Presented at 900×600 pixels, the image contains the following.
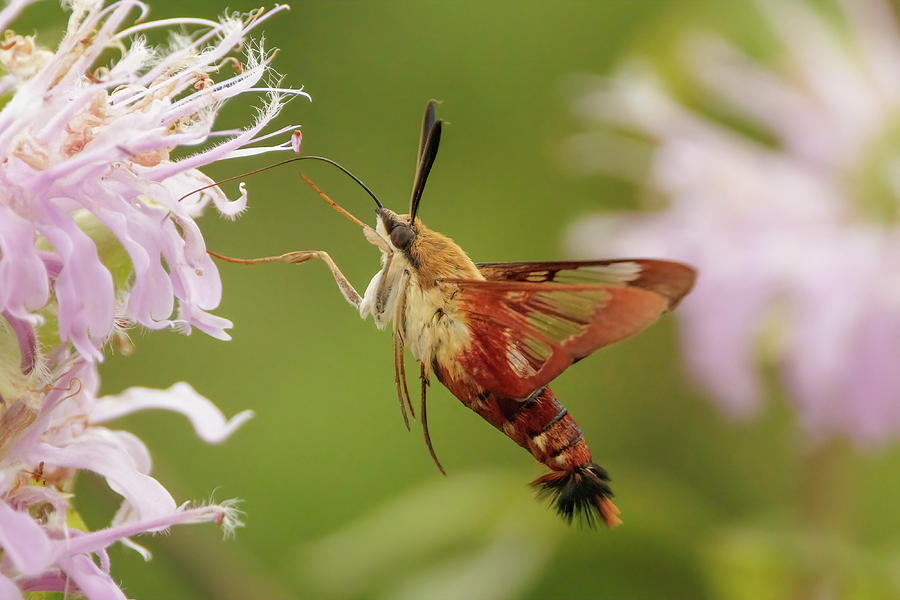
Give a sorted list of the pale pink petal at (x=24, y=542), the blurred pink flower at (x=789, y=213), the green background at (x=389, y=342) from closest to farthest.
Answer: the pale pink petal at (x=24, y=542) → the blurred pink flower at (x=789, y=213) → the green background at (x=389, y=342)

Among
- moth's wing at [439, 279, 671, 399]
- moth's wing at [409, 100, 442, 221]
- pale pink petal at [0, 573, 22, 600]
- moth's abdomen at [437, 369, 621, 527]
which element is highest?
moth's wing at [409, 100, 442, 221]

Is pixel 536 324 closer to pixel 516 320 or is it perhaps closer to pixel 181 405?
pixel 516 320

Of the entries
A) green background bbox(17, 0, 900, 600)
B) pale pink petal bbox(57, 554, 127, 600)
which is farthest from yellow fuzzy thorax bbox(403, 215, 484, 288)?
green background bbox(17, 0, 900, 600)

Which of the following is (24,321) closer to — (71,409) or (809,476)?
(71,409)

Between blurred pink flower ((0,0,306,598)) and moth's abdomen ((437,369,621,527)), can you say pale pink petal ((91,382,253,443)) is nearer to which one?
blurred pink flower ((0,0,306,598))

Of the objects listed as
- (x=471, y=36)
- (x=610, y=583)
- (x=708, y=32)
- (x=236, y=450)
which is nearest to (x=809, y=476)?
(x=610, y=583)

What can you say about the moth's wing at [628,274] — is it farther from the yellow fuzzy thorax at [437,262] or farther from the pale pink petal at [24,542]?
the pale pink petal at [24,542]

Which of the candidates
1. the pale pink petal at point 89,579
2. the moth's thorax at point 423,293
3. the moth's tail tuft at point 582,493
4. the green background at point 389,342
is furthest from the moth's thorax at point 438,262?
the green background at point 389,342
